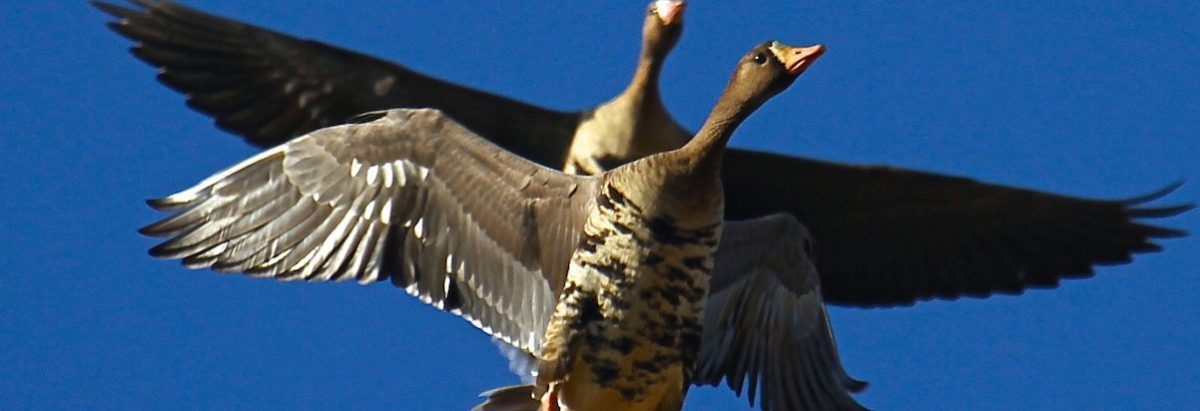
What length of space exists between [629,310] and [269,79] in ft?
9.64

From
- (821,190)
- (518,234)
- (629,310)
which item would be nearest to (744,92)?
(629,310)

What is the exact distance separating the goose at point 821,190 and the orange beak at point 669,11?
995 millimetres

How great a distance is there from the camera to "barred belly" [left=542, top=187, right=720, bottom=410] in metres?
10.8

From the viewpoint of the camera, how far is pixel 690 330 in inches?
432

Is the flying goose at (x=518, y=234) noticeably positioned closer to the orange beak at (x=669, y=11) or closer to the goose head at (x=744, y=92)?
the goose head at (x=744, y=92)

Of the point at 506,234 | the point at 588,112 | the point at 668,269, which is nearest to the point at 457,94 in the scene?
the point at 588,112

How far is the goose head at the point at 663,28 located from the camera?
13.8m

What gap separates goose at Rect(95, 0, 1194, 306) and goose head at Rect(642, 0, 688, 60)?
0.84 meters

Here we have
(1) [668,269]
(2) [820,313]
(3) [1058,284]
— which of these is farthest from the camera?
(3) [1058,284]

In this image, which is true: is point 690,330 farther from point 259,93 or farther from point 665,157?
point 259,93

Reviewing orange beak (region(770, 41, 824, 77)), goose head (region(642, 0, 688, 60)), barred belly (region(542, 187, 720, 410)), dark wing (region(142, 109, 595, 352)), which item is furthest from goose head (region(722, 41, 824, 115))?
goose head (region(642, 0, 688, 60))

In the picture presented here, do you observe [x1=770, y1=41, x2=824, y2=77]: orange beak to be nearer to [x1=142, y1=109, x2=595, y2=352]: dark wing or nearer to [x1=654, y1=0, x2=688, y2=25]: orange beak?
[x1=142, y1=109, x2=595, y2=352]: dark wing

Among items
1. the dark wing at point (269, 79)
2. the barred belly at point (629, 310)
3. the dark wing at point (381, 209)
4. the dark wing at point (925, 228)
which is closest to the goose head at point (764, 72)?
the barred belly at point (629, 310)

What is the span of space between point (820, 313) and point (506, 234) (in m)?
1.53
